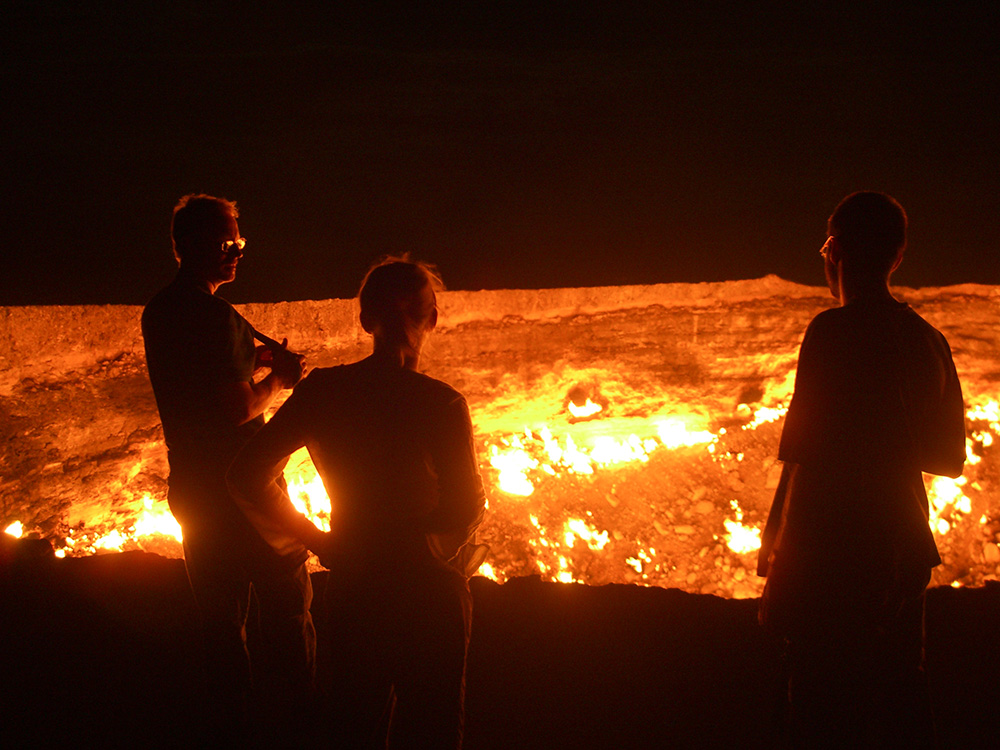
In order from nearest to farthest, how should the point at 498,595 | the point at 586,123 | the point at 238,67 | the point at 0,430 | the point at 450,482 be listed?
the point at 450,482
the point at 498,595
the point at 0,430
the point at 586,123
the point at 238,67

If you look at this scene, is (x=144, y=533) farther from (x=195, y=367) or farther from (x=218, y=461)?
(x=195, y=367)

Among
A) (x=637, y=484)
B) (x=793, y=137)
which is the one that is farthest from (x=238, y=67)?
(x=637, y=484)

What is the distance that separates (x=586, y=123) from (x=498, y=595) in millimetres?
3414

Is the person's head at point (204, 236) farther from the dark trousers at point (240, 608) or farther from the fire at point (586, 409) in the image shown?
the fire at point (586, 409)

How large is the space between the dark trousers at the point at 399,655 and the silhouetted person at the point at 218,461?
440mm

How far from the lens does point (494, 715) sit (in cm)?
180

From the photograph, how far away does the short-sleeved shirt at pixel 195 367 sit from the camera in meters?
1.59

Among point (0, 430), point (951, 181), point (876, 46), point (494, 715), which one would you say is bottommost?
point (494, 715)

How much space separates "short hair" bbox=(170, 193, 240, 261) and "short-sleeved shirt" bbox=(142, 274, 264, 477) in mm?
179

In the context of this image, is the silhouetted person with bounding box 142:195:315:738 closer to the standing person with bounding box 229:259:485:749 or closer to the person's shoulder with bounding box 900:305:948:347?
the standing person with bounding box 229:259:485:749

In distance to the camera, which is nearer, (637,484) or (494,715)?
(494,715)

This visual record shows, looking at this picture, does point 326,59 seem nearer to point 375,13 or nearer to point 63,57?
point 375,13

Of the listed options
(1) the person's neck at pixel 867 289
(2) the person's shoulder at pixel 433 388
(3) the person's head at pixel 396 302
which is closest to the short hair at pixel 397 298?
(3) the person's head at pixel 396 302

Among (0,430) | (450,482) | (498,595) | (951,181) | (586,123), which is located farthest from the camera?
(586,123)
